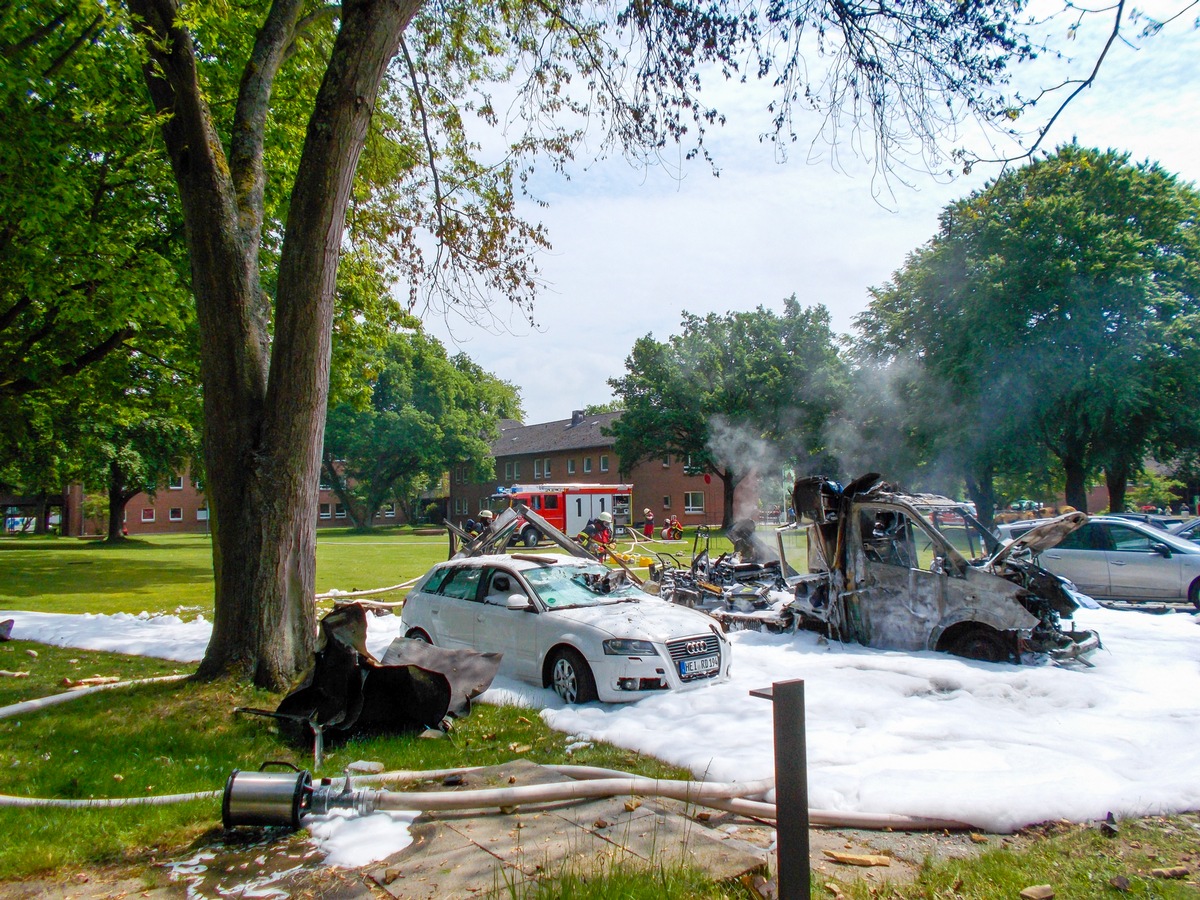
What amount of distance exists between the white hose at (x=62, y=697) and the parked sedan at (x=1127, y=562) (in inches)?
504

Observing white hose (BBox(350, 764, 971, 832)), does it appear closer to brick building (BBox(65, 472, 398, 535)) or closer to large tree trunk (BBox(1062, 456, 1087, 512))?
large tree trunk (BBox(1062, 456, 1087, 512))

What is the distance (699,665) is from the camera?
784cm

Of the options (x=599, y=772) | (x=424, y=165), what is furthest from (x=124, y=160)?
(x=599, y=772)

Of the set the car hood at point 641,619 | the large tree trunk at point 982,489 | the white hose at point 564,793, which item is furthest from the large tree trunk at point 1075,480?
the white hose at point 564,793

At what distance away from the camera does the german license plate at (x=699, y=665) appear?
303 inches

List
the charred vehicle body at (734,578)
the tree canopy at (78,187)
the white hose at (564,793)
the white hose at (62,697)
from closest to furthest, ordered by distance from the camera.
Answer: the white hose at (564,793) < the white hose at (62,697) < the tree canopy at (78,187) < the charred vehicle body at (734,578)

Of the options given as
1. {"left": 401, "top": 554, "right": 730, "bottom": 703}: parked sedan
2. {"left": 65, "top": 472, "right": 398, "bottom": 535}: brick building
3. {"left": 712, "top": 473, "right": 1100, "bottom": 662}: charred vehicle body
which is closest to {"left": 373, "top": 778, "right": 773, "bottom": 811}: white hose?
{"left": 401, "top": 554, "right": 730, "bottom": 703}: parked sedan

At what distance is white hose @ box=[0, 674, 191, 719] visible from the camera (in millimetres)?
6629

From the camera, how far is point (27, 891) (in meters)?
3.60

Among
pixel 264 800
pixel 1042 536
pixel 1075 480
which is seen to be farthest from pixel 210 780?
pixel 1075 480

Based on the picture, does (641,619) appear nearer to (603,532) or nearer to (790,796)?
(790,796)

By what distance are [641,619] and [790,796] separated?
5369 mm

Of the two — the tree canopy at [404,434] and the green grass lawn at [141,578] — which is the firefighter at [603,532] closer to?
the green grass lawn at [141,578]

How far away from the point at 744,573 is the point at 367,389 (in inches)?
351
